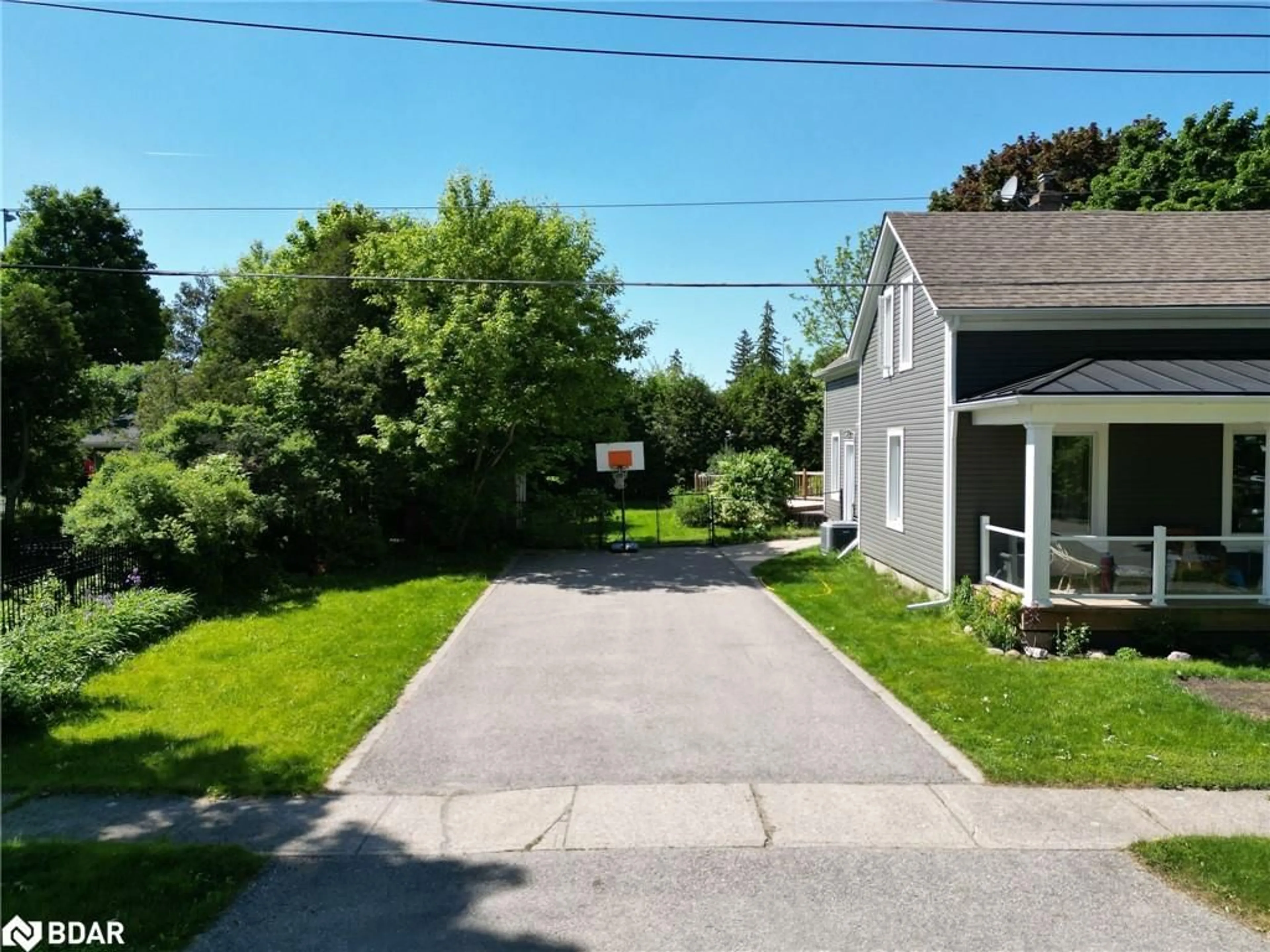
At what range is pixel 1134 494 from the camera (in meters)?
12.0

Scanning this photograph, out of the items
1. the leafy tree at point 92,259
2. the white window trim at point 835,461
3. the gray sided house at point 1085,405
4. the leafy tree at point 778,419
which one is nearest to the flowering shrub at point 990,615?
the gray sided house at point 1085,405

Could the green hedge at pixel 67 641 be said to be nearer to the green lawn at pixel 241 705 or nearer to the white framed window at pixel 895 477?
the green lawn at pixel 241 705

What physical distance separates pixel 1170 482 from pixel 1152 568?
2.41m

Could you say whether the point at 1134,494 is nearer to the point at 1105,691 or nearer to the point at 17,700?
the point at 1105,691

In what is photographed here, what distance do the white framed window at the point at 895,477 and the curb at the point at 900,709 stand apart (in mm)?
3356

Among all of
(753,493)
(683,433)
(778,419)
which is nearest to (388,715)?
(753,493)

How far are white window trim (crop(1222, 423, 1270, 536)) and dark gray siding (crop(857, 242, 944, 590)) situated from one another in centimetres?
386

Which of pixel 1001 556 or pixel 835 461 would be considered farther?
pixel 835 461

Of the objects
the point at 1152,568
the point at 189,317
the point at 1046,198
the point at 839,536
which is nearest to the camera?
the point at 1152,568

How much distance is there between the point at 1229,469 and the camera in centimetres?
1181

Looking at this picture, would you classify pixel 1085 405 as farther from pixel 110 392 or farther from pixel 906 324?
pixel 110 392

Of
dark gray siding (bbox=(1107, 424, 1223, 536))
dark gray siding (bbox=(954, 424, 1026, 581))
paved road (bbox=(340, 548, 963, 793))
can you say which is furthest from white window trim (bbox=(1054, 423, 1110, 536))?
paved road (bbox=(340, 548, 963, 793))

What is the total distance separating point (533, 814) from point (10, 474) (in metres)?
14.9

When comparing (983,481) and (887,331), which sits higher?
(887,331)
